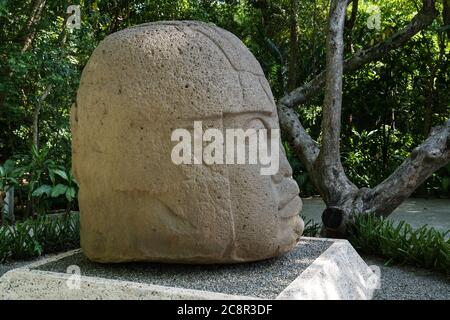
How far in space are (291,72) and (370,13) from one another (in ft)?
9.68

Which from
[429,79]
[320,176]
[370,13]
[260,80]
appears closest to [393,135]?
[429,79]

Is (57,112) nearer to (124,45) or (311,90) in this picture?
(311,90)

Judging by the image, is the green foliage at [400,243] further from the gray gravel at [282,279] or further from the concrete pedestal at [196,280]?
the concrete pedestal at [196,280]

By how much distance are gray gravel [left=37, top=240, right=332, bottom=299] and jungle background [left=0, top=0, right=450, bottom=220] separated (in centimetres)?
415

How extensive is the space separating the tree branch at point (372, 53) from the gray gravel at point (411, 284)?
2566 mm

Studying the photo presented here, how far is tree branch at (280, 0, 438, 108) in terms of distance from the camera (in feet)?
19.1

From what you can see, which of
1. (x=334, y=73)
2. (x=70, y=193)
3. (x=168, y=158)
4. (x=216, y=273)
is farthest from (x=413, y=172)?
(x=70, y=193)

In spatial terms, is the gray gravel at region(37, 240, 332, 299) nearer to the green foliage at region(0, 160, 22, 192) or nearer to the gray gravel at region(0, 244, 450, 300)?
the gray gravel at region(0, 244, 450, 300)

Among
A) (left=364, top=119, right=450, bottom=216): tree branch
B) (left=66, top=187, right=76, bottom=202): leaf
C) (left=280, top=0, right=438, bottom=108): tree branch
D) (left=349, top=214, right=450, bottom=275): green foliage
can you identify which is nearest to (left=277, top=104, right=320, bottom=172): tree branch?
(left=280, top=0, right=438, bottom=108): tree branch

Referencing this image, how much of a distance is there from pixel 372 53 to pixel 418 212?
2843mm

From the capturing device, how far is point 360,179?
29.8 feet

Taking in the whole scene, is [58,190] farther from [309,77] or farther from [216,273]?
[309,77]

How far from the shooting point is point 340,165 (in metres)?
5.27

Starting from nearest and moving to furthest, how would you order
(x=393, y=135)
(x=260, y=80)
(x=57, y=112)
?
(x=260, y=80)
(x=57, y=112)
(x=393, y=135)
